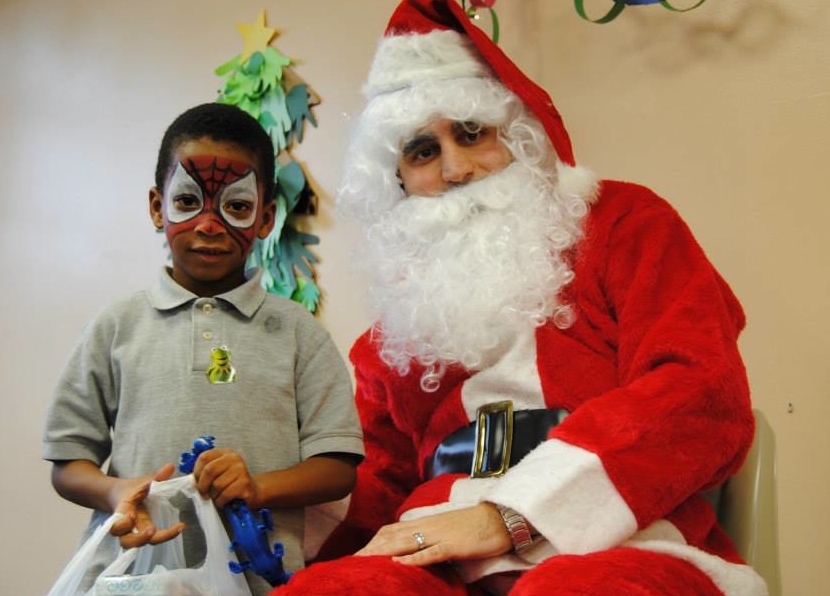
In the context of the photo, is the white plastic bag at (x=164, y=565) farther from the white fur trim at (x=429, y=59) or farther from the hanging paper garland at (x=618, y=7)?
the hanging paper garland at (x=618, y=7)

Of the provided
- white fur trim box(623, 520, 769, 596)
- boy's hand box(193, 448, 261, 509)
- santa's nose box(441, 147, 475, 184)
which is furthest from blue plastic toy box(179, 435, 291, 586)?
santa's nose box(441, 147, 475, 184)

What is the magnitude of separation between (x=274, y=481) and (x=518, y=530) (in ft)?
1.05

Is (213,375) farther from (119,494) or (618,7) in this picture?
(618,7)

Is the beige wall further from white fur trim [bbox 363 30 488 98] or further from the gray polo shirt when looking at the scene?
the gray polo shirt

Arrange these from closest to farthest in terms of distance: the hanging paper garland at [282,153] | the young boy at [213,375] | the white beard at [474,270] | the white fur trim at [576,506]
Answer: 1. the white fur trim at [576,506]
2. the young boy at [213,375]
3. the white beard at [474,270]
4. the hanging paper garland at [282,153]

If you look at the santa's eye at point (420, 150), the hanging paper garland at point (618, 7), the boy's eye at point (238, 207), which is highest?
the hanging paper garland at point (618, 7)

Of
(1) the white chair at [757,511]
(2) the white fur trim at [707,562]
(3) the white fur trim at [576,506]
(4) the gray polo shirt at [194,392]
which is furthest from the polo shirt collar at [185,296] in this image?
(1) the white chair at [757,511]

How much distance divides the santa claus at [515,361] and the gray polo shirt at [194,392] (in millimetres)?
146

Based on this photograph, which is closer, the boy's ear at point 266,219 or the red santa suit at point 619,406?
the red santa suit at point 619,406

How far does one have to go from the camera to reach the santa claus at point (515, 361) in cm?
94

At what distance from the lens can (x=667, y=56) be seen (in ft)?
5.40

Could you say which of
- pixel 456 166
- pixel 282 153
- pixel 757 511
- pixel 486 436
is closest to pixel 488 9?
pixel 282 153

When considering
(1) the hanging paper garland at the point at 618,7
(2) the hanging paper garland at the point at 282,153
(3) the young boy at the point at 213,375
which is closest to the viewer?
(3) the young boy at the point at 213,375

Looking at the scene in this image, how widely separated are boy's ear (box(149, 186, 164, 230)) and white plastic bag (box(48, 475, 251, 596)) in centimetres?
40
